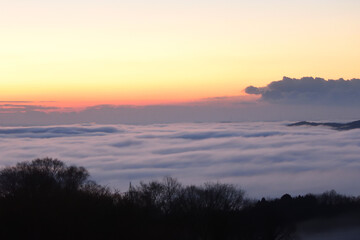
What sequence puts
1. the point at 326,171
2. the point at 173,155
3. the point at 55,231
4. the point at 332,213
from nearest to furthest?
1. the point at 55,231
2. the point at 332,213
3. the point at 326,171
4. the point at 173,155

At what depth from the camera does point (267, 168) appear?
557 ft

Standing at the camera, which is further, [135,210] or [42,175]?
[42,175]

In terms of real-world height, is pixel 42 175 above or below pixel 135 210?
below

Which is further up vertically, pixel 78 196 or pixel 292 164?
pixel 78 196

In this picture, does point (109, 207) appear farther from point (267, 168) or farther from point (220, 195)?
point (267, 168)

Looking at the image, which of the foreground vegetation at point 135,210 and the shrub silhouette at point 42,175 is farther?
the shrub silhouette at point 42,175

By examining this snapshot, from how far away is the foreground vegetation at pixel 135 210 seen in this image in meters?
22.8

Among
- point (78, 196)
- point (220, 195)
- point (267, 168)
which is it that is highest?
point (78, 196)

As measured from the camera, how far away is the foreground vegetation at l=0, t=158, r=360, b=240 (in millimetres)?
22781

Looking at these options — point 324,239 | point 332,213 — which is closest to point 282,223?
point 324,239

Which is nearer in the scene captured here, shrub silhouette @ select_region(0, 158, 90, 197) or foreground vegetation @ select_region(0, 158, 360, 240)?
foreground vegetation @ select_region(0, 158, 360, 240)

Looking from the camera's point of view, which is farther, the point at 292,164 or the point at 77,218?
the point at 292,164

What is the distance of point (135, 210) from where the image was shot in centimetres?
2855

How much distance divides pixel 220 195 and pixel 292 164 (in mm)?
140169
